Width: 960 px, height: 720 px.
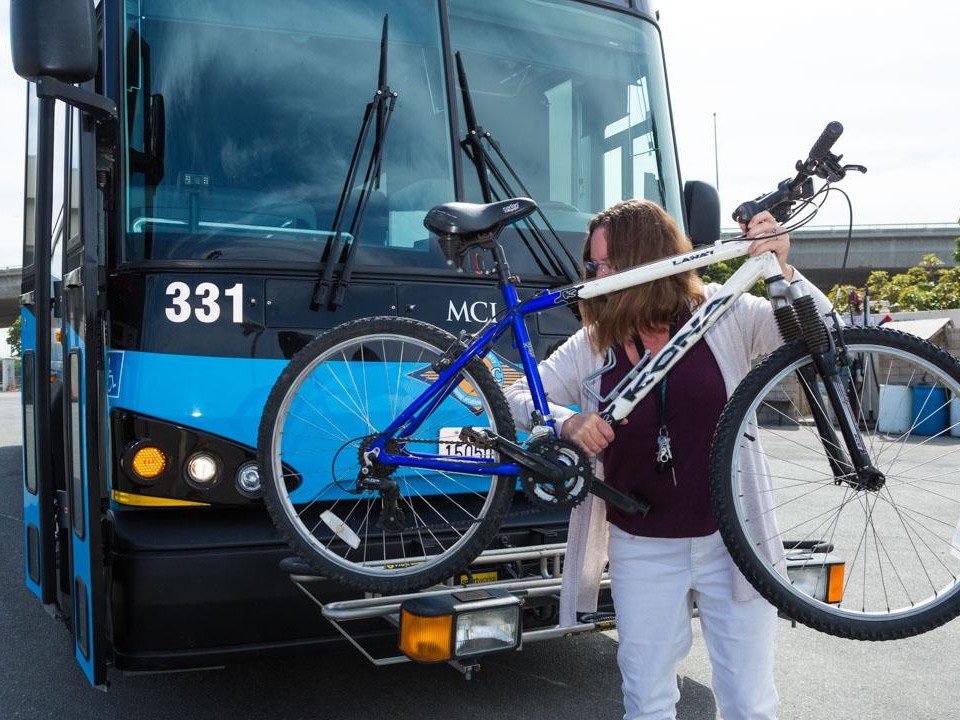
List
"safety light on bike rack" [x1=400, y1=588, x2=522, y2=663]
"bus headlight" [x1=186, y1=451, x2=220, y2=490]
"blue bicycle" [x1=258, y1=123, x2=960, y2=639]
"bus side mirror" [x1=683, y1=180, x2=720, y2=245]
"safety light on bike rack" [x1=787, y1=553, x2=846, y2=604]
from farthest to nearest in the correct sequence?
"bus side mirror" [x1=683, y1=180, x2=720, y2=245] → "safety light on bike rack" [x1=787, y1=553, x2=846, y2=604] → "bus headlight" [x1=186, y1=451, x2=220, y2=490] → "safety light on bike rack" [x1=400, y1=588, x2=522, y2=663] → "blue bicycle" [x1=258, y1=123, x2=960, y2=639]

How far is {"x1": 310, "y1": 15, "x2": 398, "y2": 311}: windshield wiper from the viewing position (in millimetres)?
3562

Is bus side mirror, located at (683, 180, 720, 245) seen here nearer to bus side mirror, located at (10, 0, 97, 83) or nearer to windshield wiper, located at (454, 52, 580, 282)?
windshield wiper, located at (454, 52, 580, 282)

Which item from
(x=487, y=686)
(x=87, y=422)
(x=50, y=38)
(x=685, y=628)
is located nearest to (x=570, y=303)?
(x=685, y=628)

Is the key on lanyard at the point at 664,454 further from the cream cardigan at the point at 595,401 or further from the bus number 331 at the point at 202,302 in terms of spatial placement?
the bus number 331 at the point at 202,302

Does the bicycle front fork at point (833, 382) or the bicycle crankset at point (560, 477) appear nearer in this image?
the bicycle front fork at point (833, 382)

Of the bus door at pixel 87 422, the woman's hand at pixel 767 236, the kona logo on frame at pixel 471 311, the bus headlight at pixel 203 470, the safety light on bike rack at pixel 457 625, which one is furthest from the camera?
the kona logo on frame at pixel 471 311

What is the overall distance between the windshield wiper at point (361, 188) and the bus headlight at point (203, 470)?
66cm

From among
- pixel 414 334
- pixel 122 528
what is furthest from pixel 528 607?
pixel 122 528

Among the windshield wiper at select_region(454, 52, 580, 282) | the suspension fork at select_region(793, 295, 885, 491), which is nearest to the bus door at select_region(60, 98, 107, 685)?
the windshield wiper at select_region(454, 52, 580, 282)

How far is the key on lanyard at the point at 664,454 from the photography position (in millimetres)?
2764

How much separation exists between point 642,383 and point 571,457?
1.03 ft

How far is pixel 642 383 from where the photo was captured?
279 cm

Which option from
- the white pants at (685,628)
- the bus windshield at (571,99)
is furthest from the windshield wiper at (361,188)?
the white pants at (685,628)

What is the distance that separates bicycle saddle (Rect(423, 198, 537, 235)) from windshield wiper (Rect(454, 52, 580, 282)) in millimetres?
1031
